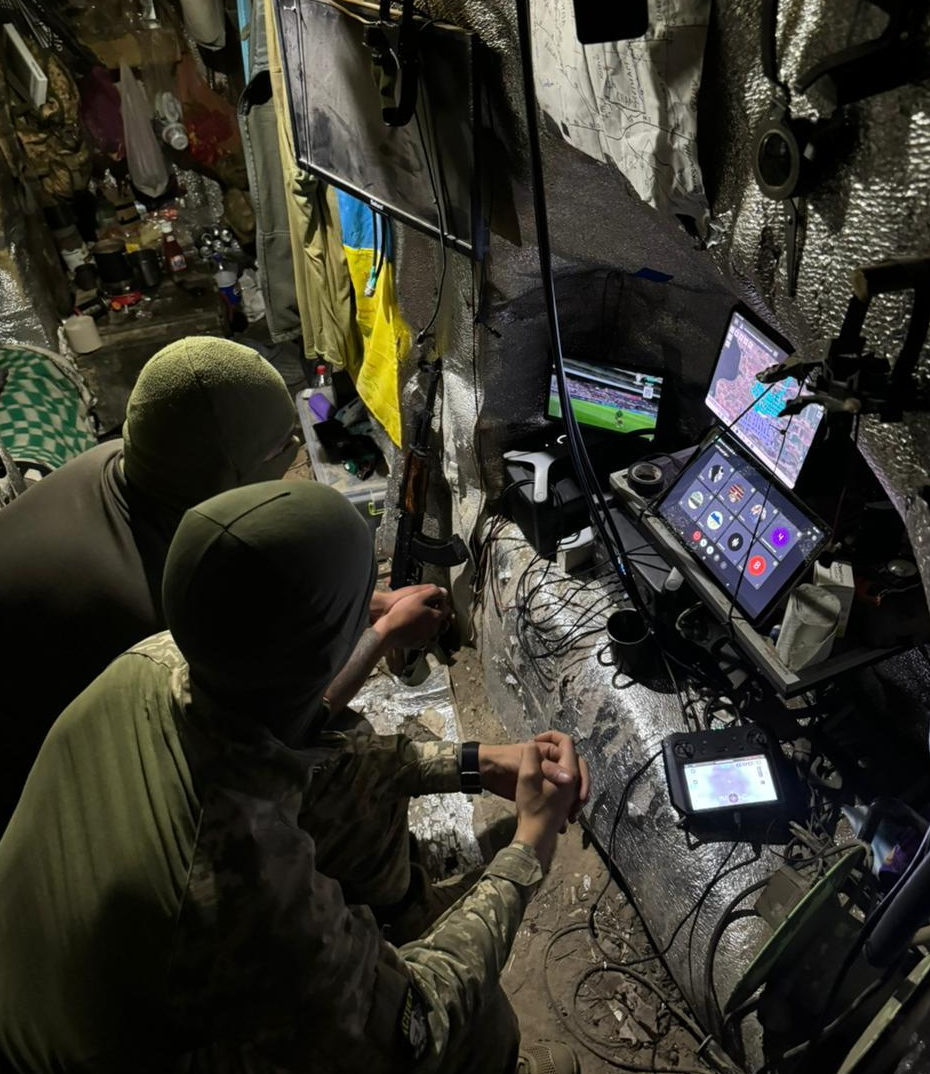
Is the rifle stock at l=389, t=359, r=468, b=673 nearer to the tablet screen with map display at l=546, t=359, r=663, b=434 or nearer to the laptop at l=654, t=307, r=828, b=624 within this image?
the tablet screen with map display at l=546, t=359, r=663, b=434

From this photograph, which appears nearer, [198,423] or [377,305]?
[198,423]

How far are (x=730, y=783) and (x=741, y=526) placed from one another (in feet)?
2.29

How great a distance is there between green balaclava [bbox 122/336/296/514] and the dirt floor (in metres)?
1.15

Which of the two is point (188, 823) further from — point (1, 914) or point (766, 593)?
point (766, 593)

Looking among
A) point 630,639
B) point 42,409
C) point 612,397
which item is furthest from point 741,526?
point 42,409

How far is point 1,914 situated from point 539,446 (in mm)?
2230

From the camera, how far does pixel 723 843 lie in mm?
2189

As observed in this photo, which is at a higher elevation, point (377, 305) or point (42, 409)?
point (377, 305)

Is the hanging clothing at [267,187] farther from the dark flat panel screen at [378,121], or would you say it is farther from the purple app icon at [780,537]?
the purple app icon at [780,537]

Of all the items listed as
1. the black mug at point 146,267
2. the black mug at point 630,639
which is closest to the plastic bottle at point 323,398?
the black mug at point 146,267

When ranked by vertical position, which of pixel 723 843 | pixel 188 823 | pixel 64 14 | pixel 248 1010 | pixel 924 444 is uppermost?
pixel 64 14

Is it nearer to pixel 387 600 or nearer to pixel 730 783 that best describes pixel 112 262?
pixel 387 600

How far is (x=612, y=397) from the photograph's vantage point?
2.86m

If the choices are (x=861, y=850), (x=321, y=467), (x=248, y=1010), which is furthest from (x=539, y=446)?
(x=248, y=1010)
